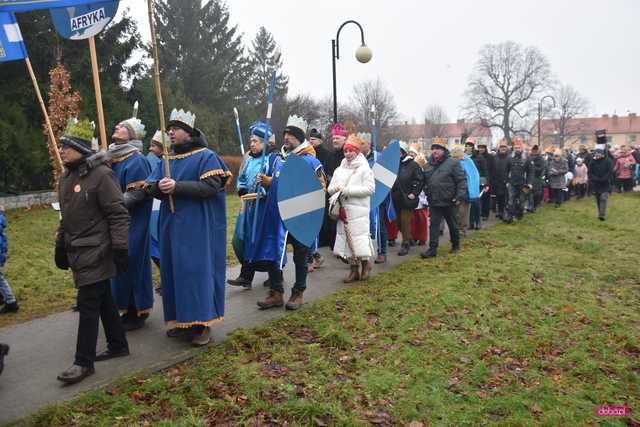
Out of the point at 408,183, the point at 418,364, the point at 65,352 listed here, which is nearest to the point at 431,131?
the point at 408,183

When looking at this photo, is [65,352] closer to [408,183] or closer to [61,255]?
[61,255]

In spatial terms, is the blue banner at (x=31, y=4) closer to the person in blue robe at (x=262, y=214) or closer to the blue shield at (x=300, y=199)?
the person in blue robe at (x=262, y=214)

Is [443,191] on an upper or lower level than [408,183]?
lower

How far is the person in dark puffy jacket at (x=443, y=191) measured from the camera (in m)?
8.78

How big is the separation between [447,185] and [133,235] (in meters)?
5.43

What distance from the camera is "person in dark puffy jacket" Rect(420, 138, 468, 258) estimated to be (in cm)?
878

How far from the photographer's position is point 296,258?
5867 mm

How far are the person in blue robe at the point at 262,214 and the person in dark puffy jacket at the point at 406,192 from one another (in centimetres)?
367

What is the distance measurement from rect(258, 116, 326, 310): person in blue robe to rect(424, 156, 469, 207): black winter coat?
3.37m

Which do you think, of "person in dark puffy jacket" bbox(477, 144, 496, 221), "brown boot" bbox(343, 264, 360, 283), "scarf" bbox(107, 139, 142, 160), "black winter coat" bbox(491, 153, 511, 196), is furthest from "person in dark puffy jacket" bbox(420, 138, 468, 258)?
"scarf" bbox(107, 139, 142, 160)

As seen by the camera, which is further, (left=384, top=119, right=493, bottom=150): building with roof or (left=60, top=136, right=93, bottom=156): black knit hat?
(left=384, top=119, right=493, bottom=150): building with roof

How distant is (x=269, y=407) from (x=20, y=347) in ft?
8.72

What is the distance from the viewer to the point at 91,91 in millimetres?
21281

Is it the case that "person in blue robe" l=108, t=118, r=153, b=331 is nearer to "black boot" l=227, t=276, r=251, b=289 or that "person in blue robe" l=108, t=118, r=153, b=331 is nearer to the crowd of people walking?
the crowd of people walking
